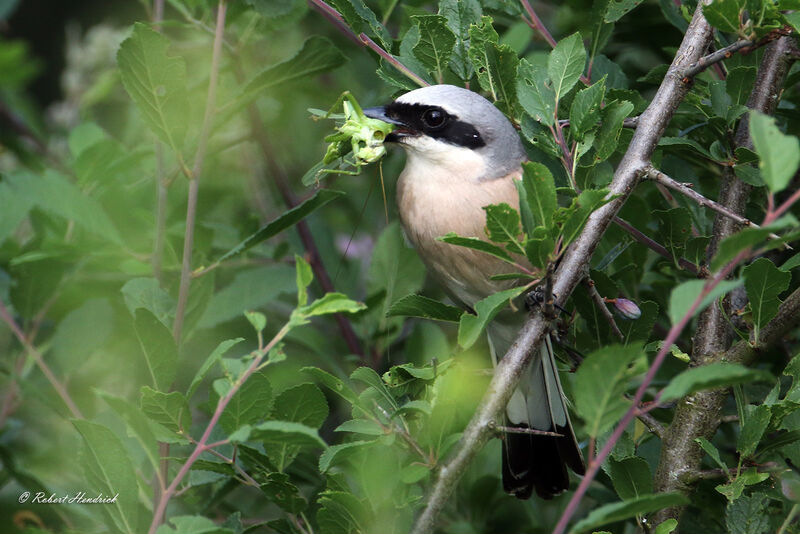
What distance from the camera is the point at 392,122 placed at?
8.34 ft

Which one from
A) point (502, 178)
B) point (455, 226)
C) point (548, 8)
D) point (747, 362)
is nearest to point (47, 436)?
point (455, 226)

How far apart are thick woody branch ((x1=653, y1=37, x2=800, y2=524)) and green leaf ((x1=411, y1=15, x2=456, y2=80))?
2.50ft

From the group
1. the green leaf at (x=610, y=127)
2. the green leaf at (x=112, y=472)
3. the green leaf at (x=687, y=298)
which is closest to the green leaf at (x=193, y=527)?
the green leaf at (x=112, y=472)

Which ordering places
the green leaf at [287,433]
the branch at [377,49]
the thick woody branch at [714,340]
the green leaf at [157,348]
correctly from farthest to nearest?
the branch at [377,49] → the thick woody branch at [714,340] → the green leaf at [157,348] → the green leaf at [287,433]

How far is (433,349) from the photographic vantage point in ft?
8.68

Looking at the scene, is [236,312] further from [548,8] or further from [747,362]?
[548,8]

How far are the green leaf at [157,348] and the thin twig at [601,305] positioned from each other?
97 cm

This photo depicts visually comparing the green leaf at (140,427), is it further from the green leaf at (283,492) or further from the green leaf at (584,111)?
the green leaf at (584,111)

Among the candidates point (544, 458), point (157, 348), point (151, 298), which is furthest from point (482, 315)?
point (544, 458)

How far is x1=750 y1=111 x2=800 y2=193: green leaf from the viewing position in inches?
51.0

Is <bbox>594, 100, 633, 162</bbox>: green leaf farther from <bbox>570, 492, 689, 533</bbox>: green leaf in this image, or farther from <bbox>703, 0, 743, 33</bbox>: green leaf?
<bbox>570, 492, 689, 533</bbox>: green leaf

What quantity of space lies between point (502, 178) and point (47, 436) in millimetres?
1795

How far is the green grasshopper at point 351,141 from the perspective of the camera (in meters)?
2.13

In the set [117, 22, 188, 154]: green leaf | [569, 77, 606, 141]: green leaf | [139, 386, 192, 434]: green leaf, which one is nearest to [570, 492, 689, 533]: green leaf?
[139, 386, 192, 434]: green leaf
